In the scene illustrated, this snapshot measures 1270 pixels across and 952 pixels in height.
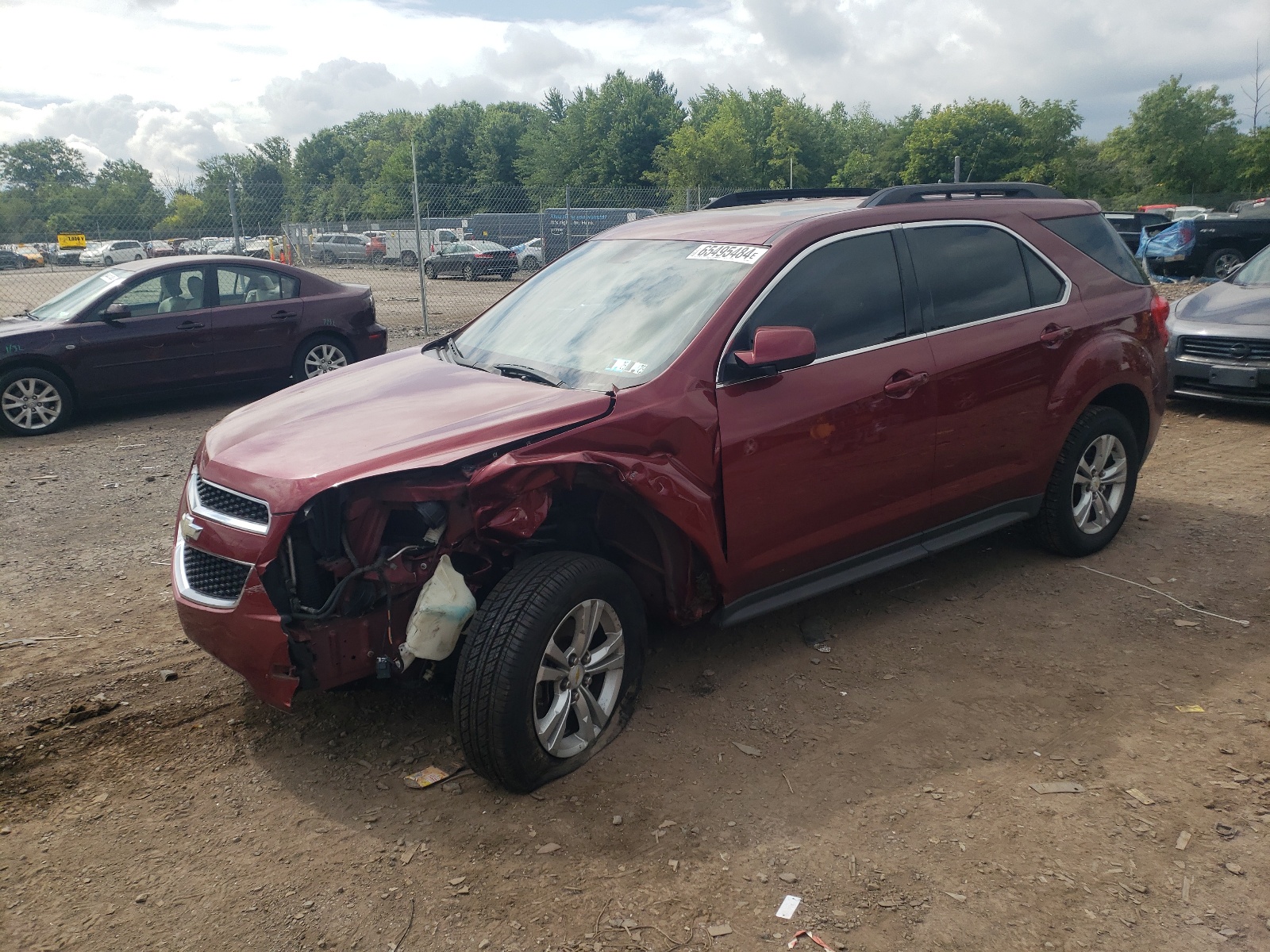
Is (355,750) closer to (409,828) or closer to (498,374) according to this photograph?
(409,828)

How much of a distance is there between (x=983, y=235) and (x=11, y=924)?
4482 millimetres

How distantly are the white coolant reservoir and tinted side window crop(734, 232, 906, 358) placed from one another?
54.7 inches

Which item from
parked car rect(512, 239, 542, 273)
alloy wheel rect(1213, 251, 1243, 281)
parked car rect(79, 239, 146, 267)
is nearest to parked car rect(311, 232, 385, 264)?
parked car rect(79, 239, 146, 267)

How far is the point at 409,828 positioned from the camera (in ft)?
9.98

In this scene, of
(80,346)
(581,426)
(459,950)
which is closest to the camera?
(459,950)

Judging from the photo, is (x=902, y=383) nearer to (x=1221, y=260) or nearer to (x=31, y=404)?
(x=31, y=404)

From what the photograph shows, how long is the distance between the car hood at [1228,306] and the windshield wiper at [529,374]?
700cm

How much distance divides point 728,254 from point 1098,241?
2.36 m

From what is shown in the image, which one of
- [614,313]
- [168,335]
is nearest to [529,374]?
[614,313]

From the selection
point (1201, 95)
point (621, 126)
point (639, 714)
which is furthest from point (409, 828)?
point (1201, 95)

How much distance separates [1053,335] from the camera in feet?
15.2

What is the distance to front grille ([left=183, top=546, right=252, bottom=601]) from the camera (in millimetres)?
3139

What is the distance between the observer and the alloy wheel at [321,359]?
10.2 meters

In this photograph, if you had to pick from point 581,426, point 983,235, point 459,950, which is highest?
point 983,235
